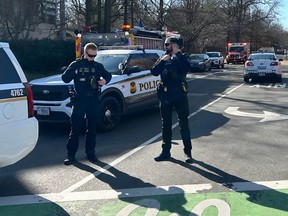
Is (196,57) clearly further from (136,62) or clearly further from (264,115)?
(136,62)

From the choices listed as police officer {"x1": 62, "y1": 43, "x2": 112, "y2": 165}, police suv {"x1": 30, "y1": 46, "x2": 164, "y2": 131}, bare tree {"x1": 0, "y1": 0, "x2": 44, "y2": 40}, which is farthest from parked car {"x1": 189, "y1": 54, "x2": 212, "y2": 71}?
police officer {"x1": 62, "y1": 43, "x2": 112, "y2": 165}

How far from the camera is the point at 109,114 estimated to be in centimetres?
839

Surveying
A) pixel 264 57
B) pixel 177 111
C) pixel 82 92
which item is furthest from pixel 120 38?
pixel 177 111

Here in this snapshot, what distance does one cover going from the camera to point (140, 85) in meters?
9.42

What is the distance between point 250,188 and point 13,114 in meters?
2.94

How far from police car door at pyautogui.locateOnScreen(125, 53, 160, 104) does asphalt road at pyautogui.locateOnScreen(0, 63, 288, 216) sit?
0.85m

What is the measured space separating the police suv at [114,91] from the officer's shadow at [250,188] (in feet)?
9.23

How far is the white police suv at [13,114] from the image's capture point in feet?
14.9

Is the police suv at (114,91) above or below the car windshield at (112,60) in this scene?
below

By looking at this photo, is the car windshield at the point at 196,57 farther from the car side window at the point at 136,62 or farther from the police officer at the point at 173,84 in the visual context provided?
the police officer at the point at 173,84

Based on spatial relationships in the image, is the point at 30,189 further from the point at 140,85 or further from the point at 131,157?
the point at 140,85

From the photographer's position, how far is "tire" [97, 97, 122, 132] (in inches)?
321

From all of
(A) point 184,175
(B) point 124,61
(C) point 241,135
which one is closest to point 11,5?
(B) point 124,61

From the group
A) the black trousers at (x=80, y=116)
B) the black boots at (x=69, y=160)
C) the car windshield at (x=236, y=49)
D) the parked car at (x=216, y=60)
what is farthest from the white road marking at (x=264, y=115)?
the car windshield at (x=236, y=49)
